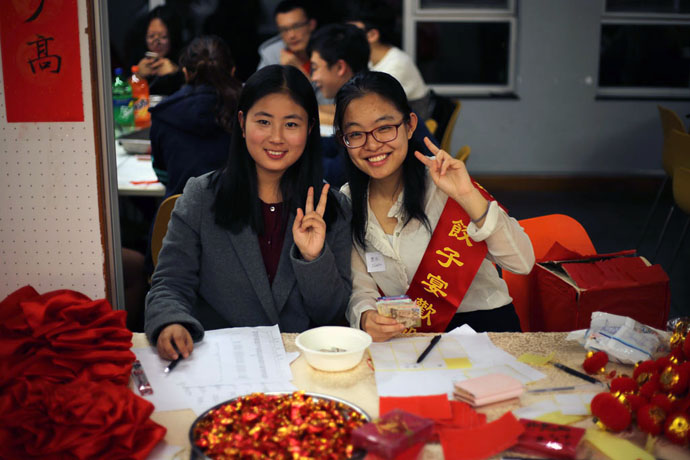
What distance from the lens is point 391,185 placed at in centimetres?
197

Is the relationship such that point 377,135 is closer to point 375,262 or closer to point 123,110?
point 375,262

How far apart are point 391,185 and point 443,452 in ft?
3.25

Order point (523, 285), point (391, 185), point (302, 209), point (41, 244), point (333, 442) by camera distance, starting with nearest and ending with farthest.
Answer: point (333, 442), point (41, 244), point (302, 209), point (391, 185), point (523, 285)

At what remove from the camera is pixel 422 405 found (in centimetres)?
124

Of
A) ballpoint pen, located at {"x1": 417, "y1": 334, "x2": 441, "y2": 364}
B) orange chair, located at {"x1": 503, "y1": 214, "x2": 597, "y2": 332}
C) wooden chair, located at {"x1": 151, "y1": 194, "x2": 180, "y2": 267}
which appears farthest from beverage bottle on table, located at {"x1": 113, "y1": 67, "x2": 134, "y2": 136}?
ballpoint pen, located at {"x1": 417, "y1": 334, "x2": 441, "y2": 364}

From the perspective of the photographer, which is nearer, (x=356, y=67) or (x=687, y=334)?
(x=687, y=334)

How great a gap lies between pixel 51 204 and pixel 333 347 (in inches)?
28.2

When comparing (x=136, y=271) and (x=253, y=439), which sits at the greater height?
(x=253, y=439)

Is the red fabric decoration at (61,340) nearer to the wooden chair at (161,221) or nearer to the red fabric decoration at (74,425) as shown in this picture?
the red fabric decoration at (74,425)

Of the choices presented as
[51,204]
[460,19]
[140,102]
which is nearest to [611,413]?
[51,204]

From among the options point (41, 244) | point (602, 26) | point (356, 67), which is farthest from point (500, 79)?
point (41, 244)

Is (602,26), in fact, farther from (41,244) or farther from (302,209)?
(41,244)

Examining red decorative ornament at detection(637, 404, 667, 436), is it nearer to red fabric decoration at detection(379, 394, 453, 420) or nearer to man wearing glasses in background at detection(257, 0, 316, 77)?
red fabric decoration at detection(379, 394, 453, 420)

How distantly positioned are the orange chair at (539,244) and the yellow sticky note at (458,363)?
82cm
